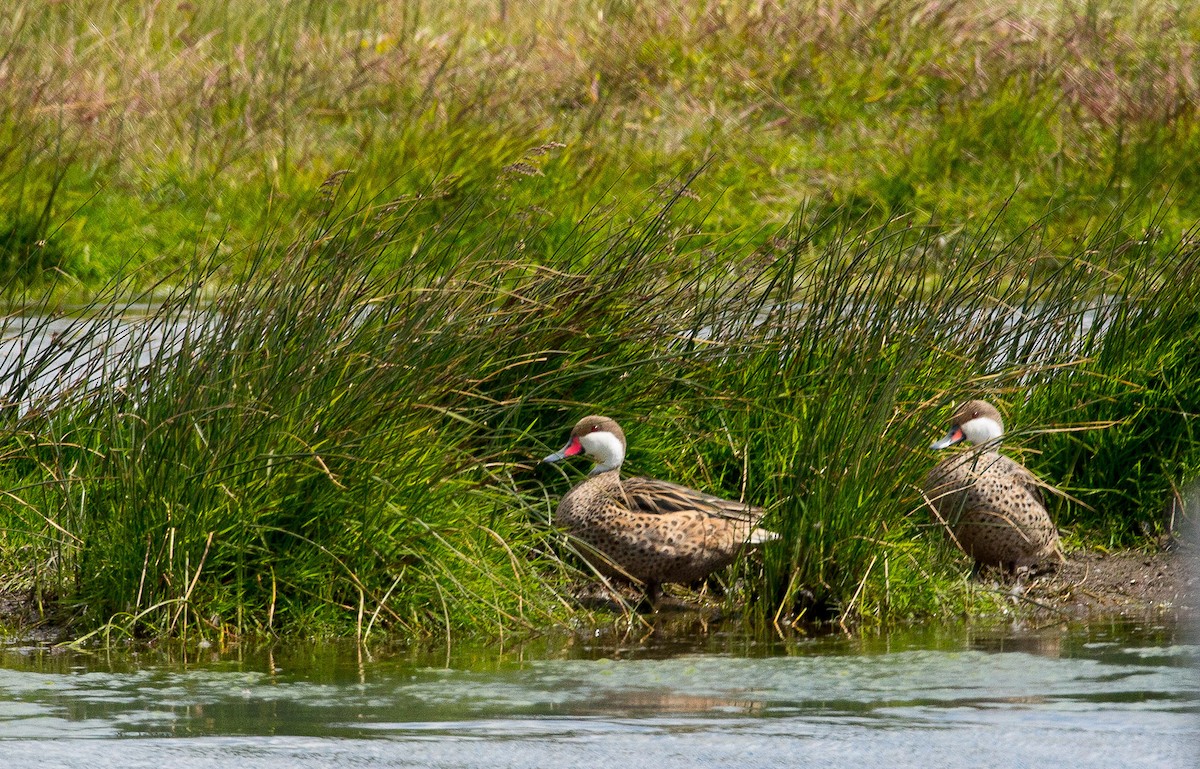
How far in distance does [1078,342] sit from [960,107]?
26.7 feet

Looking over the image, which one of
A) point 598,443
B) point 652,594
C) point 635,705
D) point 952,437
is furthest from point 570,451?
point 635,705

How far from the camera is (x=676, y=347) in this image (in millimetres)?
7121

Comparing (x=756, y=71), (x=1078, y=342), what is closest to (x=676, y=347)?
(x=1078, y=342)

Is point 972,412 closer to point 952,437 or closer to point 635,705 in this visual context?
point 952,437

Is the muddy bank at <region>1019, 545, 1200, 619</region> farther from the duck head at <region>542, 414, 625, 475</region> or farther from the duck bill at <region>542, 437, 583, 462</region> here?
the duck bill at <region>542, 437, 583, 462</region>

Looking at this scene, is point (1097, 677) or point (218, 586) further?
point (218, 586)

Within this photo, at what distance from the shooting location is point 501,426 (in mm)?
6492

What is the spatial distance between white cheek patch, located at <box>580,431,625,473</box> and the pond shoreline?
1.81ft

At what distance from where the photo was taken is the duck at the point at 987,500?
6.65 m

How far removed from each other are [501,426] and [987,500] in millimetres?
1710

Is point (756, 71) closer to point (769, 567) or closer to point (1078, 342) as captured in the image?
point (1078, 342)

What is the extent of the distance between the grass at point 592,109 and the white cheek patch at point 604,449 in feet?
19.0

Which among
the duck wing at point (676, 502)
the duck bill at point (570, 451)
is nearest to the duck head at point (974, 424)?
the duck wing at point (676, 502)

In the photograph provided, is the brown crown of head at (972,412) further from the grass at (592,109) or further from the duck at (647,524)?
the grass at (592,109)
